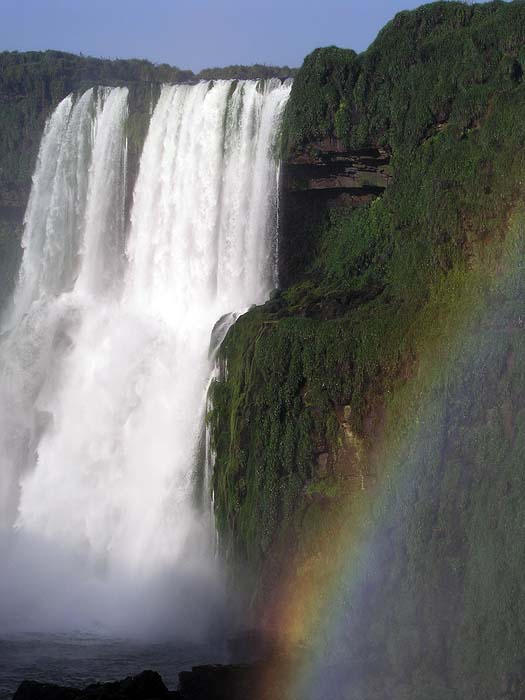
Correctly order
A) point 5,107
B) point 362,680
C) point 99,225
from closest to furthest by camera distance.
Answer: point 362,680 → point 99,225 → point 5,107

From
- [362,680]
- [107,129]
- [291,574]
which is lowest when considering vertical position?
[362,680]

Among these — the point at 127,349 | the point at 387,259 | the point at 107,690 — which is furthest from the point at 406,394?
the point at 127,349

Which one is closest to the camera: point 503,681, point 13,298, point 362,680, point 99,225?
point 503,681

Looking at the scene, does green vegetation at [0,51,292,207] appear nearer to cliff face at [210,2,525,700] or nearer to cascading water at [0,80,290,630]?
cascading water at [0,80,290,630]

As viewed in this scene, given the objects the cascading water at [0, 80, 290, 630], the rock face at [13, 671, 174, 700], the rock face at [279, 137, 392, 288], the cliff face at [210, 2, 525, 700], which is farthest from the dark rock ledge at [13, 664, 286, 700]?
the rock face at [279, 137, 392, 288]

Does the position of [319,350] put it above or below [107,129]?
below

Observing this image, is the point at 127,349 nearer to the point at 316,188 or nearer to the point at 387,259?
the point at 316,188

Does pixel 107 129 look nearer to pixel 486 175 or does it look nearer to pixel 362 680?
pixel 486 175

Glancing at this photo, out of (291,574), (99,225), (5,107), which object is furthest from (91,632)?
(5,107)
